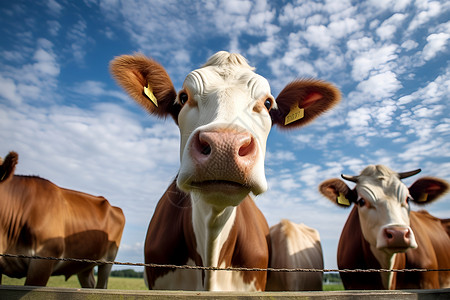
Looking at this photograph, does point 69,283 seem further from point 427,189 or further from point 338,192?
point 427,189

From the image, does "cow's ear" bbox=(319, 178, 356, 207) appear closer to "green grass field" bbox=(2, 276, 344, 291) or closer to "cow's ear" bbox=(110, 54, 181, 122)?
"cow's ear" bbox=(110, 54, 181, 122)

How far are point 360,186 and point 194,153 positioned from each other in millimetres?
3796

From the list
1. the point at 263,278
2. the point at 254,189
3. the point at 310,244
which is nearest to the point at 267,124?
the point at 254,189

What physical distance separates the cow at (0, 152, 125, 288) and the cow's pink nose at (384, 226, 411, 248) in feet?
17.3

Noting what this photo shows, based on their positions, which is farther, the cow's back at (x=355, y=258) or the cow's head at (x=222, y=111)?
the cow's back at (x=355, y=258)

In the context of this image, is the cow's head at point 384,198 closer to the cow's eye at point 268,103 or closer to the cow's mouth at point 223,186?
the cow's eye at point 268,103

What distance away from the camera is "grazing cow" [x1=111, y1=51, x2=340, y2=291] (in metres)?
1.87

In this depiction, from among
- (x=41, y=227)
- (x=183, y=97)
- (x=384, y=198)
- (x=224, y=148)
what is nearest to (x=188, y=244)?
(x=183, y=97)

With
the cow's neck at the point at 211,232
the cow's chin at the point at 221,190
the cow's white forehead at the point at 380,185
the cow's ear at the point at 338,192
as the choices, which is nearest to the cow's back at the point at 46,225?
the cow's neck at the point at 211,232

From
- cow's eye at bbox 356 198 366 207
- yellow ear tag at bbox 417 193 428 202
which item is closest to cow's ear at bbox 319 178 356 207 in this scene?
cow's eye at bbox 356 198 366 207

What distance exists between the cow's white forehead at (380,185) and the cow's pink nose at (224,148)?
336 cm

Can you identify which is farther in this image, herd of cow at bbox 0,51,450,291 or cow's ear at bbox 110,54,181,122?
cow's ear at bbox 110,54,181,122

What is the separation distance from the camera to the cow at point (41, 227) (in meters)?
5.15

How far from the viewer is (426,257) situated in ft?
14.9
